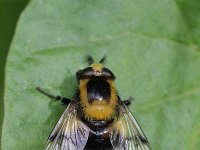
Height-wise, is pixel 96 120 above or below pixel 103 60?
below

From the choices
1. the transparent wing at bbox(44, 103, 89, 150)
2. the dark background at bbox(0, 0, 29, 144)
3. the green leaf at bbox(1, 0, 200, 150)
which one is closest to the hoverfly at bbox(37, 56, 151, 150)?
the transparent wing at bbox(44, 103, 89, 150)

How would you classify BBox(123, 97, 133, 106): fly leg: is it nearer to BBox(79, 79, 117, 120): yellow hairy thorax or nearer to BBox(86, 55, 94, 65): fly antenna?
BBox(79, 79, 117, 120): yellow hairy thorax

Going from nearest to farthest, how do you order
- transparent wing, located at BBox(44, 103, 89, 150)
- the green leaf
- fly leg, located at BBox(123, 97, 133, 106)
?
transparent wing, located at BBox(44, 103, 89, 150) < the green leaf < fly leg, located at BBox(123, 97, 133, 106)

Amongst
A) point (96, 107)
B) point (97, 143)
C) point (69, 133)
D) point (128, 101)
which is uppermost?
point (128, 101)

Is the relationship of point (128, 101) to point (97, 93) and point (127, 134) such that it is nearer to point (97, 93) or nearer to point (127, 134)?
point (127, 134)

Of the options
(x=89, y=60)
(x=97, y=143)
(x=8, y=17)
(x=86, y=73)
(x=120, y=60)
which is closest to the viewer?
(x=97, y=143)

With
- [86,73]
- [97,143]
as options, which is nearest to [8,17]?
[86,73]

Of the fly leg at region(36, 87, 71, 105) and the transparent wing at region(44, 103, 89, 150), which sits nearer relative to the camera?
the transparent wing at region(44, 103, 89, 150)

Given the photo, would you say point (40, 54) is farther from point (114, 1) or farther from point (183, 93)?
point (183, 93)
